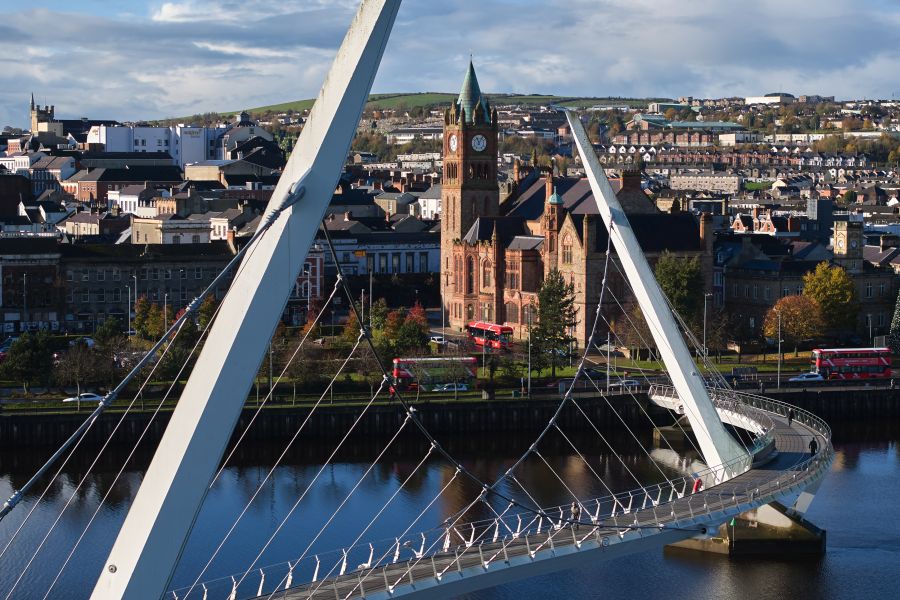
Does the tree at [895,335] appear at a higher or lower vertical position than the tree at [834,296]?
lower

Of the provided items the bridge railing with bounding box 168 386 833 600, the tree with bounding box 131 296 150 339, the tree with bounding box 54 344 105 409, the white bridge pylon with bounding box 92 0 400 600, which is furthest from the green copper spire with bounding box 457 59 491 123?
the white bridge pylon with bounding box 92 0 400 600

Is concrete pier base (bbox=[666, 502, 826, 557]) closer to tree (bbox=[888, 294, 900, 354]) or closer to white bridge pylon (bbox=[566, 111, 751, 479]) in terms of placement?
white bridge pylon (bbox=[566, 111, 751, 479])

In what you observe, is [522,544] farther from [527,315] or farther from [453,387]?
[527,315]

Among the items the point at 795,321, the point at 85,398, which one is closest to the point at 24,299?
the point at 85,398

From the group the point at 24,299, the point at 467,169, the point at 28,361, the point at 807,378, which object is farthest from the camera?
the point at 467,169

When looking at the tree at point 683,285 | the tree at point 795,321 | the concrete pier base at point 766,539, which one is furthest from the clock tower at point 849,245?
the concrete pier base at point 766,539

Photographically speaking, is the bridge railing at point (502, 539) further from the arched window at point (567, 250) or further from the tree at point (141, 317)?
the tree at point (141, 317)
